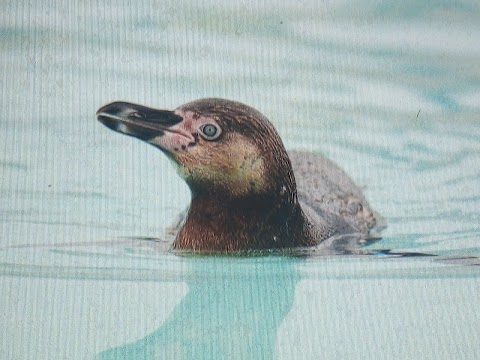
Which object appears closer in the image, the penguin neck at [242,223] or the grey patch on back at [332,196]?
the penguin neck at [242,223]

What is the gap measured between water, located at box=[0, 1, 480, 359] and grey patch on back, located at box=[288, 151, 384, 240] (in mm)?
45

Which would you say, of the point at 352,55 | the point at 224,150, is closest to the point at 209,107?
the point at 224,150

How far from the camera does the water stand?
2338mm

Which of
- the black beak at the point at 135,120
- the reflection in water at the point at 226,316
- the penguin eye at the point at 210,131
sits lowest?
the reflection in water at the point at 226,316

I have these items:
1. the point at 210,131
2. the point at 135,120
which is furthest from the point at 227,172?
the point at 135,120

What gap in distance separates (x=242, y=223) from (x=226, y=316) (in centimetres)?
28

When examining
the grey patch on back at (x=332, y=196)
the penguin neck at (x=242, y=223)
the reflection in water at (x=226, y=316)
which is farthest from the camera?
the grey patch on back at (x=332, y=196)

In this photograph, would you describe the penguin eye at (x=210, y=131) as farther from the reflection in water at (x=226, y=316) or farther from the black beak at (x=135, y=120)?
the reflection in water at (x=226, y=316)

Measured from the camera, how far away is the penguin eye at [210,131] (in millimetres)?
2320

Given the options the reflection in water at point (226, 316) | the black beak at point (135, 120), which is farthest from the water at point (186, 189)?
the black beak at point (135, 120)

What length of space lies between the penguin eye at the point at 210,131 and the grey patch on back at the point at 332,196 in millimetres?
399

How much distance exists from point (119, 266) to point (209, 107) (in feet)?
1.88

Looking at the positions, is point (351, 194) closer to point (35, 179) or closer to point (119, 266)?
point (119, 266)

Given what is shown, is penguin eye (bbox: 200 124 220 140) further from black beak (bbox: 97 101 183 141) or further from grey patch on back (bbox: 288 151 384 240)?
grey patch on back (bbox: 288 151 384 240)
